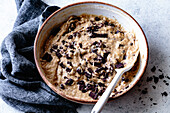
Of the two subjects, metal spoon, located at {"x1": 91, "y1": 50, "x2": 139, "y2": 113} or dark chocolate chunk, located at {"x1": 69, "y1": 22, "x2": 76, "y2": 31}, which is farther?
dark chocolate chunk, located at {"x1": 69, "y1": 22, "x2": 76, "y2": 31}

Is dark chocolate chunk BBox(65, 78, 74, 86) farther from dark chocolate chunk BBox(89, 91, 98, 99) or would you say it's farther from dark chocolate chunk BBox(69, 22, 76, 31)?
dark chocolate chunk BBox(69, 22, 76, 31)

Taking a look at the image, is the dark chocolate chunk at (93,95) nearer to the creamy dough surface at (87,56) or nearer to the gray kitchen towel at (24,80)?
the creamy dough surface at (87,56)

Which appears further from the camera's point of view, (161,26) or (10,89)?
(161,26)

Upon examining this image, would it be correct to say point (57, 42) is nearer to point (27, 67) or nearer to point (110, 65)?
point (27, 67)

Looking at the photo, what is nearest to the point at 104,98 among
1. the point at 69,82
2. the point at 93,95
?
the point at 93,95

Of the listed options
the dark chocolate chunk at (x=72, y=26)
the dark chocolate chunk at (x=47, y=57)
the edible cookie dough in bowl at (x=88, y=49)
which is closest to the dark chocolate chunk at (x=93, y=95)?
the edible cookie dough in bowl at (x=88, y=49)

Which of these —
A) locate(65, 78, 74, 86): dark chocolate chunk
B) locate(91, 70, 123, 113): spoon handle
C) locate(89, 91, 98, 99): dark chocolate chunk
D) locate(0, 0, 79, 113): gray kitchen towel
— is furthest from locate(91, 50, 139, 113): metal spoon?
locate(0, 0, 79, 113): gray kitchen towel

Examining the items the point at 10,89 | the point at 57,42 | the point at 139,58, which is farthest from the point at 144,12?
the point at 10,89
